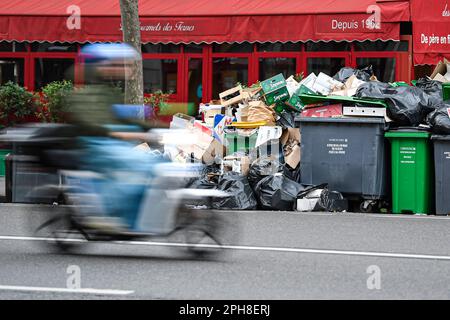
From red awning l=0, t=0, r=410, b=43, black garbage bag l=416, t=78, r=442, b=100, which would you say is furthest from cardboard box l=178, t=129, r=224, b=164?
red awning l=0, t=0, r=410, b=43

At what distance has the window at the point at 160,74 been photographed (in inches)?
816

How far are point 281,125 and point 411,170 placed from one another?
248 centimetres

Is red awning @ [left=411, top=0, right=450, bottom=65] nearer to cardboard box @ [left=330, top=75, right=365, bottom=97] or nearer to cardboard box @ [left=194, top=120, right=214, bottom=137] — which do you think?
cardboard box @ [left=330, top=75, right=365, bottom=97]

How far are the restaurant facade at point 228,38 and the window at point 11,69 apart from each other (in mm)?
23

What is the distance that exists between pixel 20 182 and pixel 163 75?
7263 mm

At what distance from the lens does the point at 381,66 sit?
771 inches

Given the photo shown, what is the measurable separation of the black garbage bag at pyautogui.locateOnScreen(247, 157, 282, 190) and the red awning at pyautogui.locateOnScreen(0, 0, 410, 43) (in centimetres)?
555

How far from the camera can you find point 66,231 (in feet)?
27.3

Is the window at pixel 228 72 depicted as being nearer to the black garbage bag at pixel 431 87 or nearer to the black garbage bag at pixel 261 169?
the black garbage bag at pixel 431 87

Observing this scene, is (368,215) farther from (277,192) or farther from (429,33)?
(429,33)

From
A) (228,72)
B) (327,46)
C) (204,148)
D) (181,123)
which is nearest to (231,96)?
(181,123)

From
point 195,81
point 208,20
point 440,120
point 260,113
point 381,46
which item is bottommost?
point 440,120

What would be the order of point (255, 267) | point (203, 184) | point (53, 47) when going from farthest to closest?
point (53, 47) → point (203, 184) → point (255, 267)
